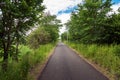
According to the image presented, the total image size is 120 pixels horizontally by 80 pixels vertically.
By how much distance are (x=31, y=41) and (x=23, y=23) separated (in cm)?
1916

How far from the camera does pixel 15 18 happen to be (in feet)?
34.8

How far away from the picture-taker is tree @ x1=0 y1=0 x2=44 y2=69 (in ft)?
32.1

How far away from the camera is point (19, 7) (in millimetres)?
10016

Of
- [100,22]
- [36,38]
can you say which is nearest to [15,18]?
[100,22]

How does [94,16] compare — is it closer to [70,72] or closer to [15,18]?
[70,72]

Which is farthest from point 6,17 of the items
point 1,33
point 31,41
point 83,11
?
point 31,41

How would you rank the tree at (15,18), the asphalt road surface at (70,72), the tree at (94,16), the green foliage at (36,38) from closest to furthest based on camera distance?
the tree at (15,18), the asphalt road surface at (70,72), the tree at (94,16), the green foliage at (36,38)

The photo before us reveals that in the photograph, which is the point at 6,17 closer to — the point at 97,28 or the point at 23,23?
the point at 23,23

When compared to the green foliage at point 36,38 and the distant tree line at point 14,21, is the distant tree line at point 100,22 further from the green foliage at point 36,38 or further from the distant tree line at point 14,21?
the distant tree line at point 14,21

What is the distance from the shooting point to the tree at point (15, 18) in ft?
32.1

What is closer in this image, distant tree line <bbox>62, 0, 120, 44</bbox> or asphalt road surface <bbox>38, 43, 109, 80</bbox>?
asphalt road surface <bbox>38, 43, 109, 80</bbox>

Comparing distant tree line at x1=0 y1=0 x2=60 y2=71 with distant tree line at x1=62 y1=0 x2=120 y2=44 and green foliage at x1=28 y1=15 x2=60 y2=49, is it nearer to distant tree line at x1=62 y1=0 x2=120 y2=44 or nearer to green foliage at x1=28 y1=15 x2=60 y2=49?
distant tree line at x1=62 y1=0 x2=120 y2=44

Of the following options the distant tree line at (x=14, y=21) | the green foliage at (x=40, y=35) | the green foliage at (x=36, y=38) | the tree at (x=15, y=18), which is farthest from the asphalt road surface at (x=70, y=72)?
the green foliage at (x=36, y=38)

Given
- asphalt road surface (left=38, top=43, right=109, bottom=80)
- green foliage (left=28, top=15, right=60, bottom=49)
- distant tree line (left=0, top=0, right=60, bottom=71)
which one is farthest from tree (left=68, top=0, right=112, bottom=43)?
distant tree line (left=0, top=0, right=60, bottom=71)
